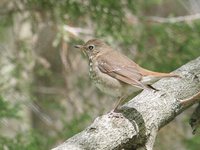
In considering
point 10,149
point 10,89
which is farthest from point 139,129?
point 10,89

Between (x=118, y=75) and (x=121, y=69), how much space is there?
54mm

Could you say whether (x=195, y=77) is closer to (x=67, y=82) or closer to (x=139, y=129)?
(x=139, y=129)

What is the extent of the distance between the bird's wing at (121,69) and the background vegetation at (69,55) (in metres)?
1.37

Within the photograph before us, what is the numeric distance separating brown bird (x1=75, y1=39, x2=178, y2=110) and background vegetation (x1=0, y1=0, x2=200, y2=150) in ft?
4.33

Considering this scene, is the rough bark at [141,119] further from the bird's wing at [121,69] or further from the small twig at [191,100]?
the bird's wing at [121,69]

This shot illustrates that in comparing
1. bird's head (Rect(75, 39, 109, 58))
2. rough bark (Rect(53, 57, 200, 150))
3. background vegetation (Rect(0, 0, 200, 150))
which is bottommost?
rough bark (Rect(53, 57, 200, 150))

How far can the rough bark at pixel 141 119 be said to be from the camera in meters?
3.71

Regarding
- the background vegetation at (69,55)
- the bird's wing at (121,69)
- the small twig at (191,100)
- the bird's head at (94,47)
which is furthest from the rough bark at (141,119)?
the background vegetation at (69,55)

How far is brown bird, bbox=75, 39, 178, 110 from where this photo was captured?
4.60 meters

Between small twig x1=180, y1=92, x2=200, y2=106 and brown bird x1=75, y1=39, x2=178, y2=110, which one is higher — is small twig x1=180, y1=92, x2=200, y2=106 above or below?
below

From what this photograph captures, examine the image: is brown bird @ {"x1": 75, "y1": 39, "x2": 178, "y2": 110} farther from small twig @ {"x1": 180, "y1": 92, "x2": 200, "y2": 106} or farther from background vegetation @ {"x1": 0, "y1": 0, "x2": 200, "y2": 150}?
background vegetation @ {"x1": 0, "y1": 0, "x2": 200, "y2": 150}

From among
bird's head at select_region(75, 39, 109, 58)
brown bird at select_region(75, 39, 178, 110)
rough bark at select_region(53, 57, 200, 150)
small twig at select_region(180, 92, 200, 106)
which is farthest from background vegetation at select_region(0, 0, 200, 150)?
small twig at select_region(180, 92, 200, 106)

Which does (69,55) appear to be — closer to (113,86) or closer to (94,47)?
(94,47)

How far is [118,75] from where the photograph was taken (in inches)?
186
